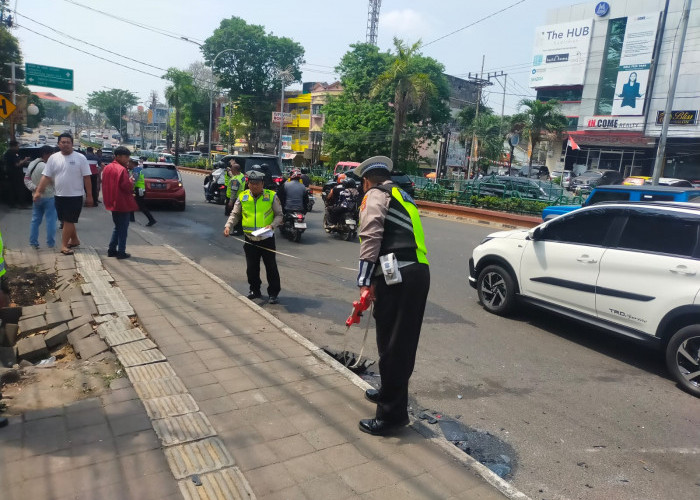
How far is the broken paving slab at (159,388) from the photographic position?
12.4 feet

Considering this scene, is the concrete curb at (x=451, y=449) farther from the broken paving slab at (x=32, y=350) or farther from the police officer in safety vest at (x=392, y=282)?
the broken paving slab at (x=32, y=350)

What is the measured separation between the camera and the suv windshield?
15.4 m

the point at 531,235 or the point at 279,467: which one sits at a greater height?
the point at 531,235

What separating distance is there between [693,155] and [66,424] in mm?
44936

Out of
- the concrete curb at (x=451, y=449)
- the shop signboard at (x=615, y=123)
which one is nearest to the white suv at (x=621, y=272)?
the concrete curb at (x=451, y=449)

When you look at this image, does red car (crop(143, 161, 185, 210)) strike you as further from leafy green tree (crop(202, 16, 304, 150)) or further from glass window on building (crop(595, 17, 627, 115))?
leafy green tree (crop(202, 16, 304, 150))

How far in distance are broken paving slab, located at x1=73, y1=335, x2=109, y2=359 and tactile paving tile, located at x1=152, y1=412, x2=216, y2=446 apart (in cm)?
154

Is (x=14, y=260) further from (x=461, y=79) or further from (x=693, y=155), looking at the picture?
(x=461, y=79)

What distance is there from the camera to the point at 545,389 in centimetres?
468

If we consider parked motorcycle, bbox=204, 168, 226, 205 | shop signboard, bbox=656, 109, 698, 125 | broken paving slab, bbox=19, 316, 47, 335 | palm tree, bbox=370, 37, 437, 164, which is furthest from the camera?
shop signboard, bbox=656, 109, 698, 125

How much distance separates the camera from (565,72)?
47156 mm

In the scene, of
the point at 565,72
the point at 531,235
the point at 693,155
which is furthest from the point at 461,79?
the point at 531,235

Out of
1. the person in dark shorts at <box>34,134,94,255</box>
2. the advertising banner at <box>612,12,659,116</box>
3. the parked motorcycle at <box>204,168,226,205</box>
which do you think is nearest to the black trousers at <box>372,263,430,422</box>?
the person in dark shorts at <box>34,134,94,255</box>

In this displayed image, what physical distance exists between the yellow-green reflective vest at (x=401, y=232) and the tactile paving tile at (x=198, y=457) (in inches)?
63.7
